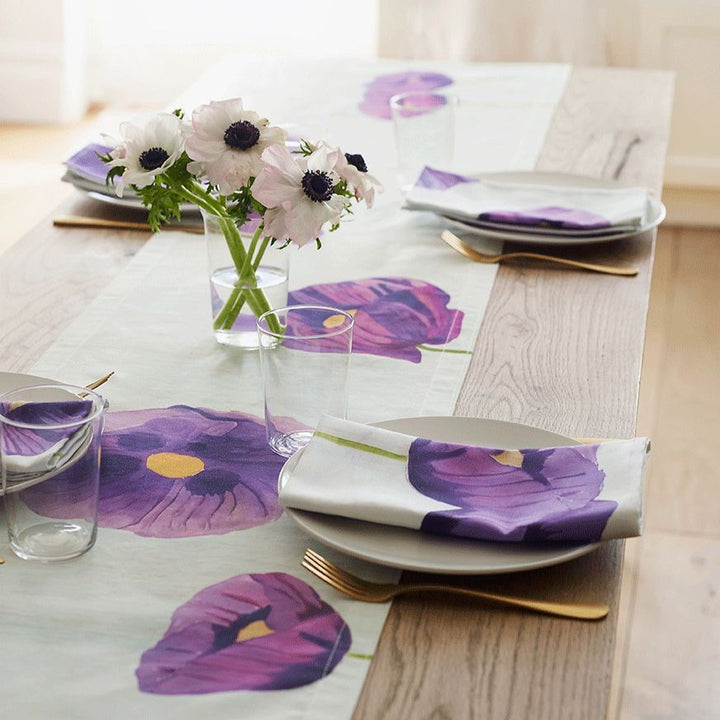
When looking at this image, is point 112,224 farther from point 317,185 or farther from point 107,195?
point 317,185

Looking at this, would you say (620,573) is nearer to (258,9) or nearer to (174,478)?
(174,478)

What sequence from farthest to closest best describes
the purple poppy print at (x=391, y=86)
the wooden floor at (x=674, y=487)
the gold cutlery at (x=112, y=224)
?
the purple poppy print at (x=391, y=86), the wooden floor at (x=674, y=487), the gold cutlery at (x=112, y=224)

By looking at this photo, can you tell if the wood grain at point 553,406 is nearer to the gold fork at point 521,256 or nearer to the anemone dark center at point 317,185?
the gold fork at point 521,256

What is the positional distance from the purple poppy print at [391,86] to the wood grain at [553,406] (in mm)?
260

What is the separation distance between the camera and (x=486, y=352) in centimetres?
125

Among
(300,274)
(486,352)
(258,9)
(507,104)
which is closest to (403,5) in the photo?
(258,9)

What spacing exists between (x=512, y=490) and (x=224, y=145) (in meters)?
0.41

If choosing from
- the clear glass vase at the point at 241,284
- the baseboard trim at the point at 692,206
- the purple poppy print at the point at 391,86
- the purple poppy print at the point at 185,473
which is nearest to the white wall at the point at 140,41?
the baseboard trim at the point at 692,206

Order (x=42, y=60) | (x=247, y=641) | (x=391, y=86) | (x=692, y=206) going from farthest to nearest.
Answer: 1. (x=42, y=60)
2. (x=692, y=206)
3. (x=391, y=86)
4. (x=247, y=641)

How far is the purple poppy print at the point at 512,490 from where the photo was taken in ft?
2.79

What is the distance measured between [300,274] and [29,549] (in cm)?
67

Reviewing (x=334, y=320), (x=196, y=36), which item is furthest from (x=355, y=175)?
(x=196, y=36)

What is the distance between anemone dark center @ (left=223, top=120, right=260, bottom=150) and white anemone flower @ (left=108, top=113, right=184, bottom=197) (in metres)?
0.05

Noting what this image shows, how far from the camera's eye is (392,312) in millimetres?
1347
